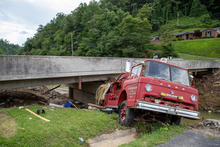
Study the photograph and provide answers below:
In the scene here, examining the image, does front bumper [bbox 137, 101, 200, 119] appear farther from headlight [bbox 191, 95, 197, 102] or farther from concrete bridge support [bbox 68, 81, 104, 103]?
concrete bridge support [bbox 68, 81, 104, 103]

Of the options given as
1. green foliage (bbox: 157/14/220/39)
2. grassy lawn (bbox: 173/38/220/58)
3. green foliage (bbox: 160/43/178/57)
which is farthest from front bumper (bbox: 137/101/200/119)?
green foliage (bbox: 157/14/220/39)

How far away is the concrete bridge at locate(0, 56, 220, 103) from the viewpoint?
812 centimetres

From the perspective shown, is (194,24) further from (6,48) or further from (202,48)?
(6,48)

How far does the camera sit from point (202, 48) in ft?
138

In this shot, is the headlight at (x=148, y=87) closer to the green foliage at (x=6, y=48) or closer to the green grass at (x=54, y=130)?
the green grass at (x=54, y=130)

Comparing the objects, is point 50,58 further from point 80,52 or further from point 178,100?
point 80,52

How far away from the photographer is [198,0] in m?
80.3

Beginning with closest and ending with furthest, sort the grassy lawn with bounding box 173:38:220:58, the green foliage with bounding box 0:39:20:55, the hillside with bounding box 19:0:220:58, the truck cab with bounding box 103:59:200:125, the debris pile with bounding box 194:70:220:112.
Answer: the truck cab with bounding box 103:59:200:125 → the debris pile with bounding box 194:70:220:112 → the hillside with bounding box 19:0:220:58 → the grassy lawn with bounding box 173:38:220:58 → the green foliage with bounding box 0:39:20:55

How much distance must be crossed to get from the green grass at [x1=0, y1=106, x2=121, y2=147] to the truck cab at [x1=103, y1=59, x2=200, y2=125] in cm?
100

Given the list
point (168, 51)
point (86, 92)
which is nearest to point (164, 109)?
point (86, 92)

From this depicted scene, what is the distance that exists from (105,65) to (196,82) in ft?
50.6

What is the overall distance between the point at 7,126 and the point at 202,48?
1829 inches

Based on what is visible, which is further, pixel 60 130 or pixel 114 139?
pixel 114 139

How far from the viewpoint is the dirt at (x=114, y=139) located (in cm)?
496
